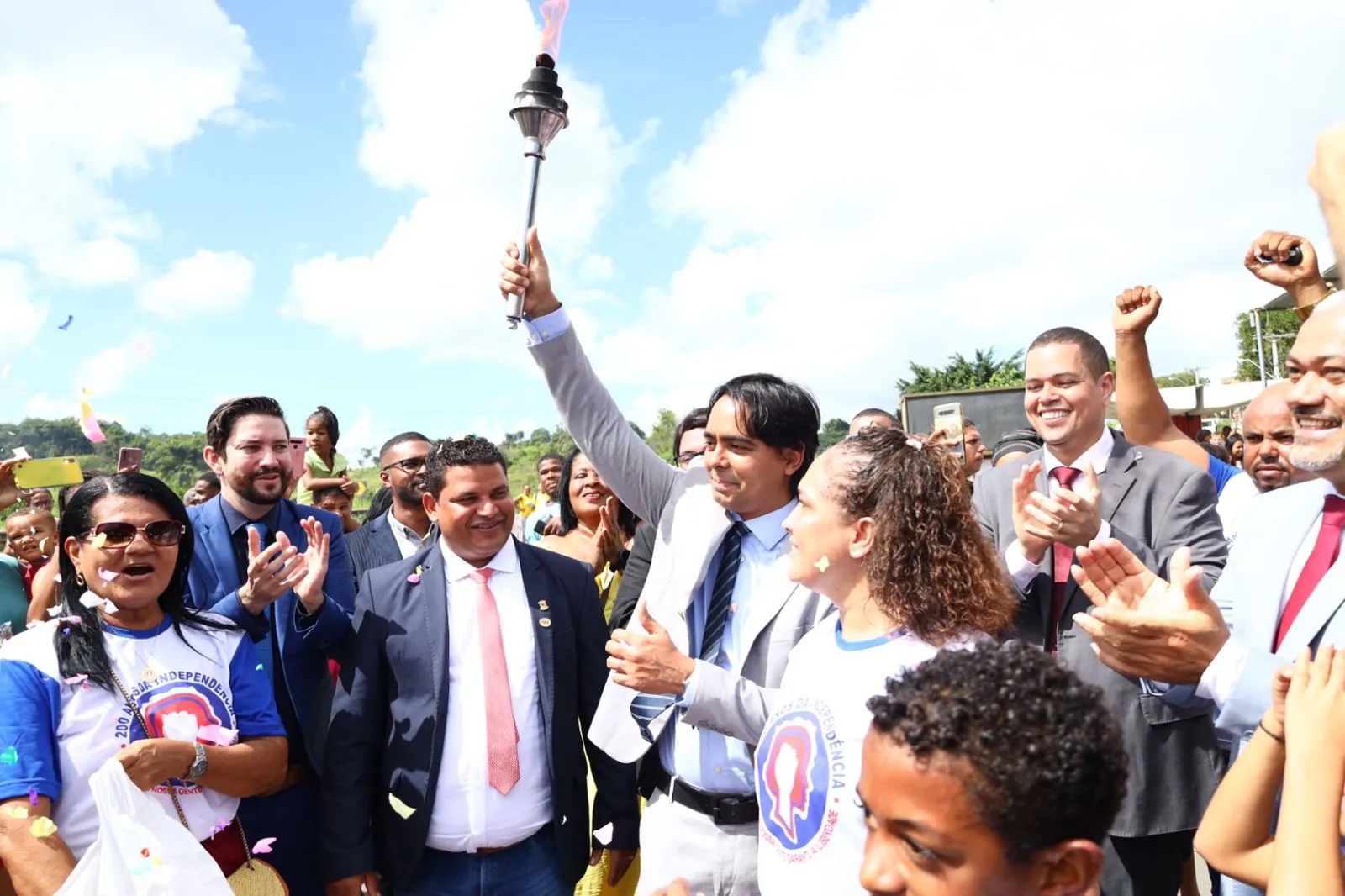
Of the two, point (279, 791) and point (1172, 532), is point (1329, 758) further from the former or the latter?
point (279, 791)

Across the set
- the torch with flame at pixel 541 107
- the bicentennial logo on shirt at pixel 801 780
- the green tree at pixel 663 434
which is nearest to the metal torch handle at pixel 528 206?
the torch with flame at pixel 541 107

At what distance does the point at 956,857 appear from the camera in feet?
4.33

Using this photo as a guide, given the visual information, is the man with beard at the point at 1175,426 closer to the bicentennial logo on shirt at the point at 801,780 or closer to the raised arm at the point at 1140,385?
the raised arm at the point at 1140,385

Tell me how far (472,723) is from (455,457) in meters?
0.96

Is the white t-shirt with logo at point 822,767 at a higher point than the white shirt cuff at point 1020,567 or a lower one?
lower

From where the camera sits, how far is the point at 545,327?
125 inches

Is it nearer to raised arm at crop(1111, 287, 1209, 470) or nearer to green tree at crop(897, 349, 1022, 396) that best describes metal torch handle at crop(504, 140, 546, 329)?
raised arm at crop(1111, 287, 1209, 470)

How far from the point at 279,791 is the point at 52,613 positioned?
0.93 metres

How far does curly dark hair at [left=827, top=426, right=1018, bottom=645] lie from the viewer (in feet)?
6.73

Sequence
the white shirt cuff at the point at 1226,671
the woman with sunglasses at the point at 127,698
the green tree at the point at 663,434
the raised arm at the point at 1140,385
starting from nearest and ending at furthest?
the white shirt cuff at the point at 1226,671 < the woman with sunglasses at the point at 127,698 < the raised arm at the point at 1140,385 < the green tree at the point at 663,434

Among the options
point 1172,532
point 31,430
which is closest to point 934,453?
point 1172,532

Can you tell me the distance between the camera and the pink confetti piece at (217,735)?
2613mm

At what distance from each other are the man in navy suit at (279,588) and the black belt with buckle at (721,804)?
4.13ft

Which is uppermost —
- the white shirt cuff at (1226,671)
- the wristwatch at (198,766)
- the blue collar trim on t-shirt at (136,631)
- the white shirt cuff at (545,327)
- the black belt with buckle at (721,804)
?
the white shirt cuff at (545,327)
